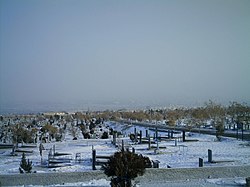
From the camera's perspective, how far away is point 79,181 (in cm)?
1588

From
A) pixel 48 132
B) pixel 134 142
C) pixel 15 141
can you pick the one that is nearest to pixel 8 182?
pixel 134 142

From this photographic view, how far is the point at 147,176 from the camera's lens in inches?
627

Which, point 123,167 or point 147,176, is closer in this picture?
point 123,167

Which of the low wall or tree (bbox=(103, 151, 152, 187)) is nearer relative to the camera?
tree (bbox=(103, 151, 152, 187))

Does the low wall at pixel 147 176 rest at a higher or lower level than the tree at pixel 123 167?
lower

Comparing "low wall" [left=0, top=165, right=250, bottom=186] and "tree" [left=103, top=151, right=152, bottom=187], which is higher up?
"tree" [left=103, top=151, right=152, bottom=187]

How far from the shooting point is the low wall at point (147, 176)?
51.6 ft

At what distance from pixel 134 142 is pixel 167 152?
8819 mm

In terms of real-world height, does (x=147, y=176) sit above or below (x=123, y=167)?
below

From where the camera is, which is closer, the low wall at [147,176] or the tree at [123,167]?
the tree at [123,167]

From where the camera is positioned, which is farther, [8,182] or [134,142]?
[134,142]

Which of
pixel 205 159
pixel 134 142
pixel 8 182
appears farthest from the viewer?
pixel 134 142

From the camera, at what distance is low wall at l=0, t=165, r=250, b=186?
1574 centimetres

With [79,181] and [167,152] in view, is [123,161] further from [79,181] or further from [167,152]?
[167,152]
